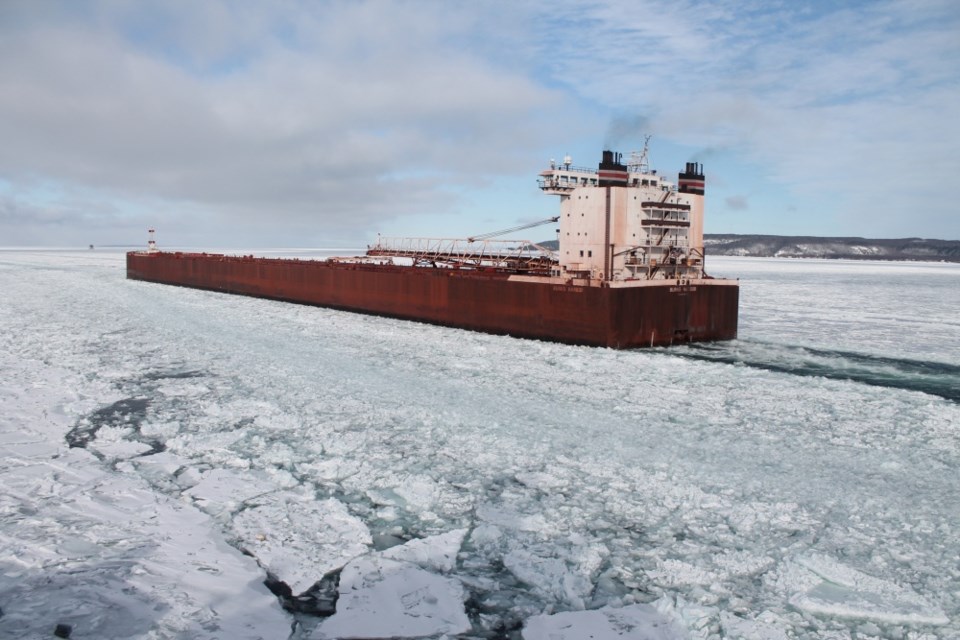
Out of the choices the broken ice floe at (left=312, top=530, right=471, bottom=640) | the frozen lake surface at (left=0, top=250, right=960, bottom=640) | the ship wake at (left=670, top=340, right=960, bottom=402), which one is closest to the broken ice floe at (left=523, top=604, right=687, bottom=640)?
the frozen lake surface at (left=0, top=250, right=960, bottom=640)

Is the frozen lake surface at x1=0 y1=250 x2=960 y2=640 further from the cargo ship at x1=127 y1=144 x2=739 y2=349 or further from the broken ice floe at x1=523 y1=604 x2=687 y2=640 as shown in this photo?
the cargo ship at x1=127 y1=144 x2=739 y2=349

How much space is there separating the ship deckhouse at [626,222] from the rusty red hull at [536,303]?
79 cm

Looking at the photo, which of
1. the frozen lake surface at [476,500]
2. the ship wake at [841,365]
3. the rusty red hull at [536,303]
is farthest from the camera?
the rusty red hull at [536,303]

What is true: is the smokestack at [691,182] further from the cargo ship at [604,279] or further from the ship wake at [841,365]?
the ship wake at [841,365]

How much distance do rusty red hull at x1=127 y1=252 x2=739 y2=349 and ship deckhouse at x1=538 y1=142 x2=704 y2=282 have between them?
79 cm

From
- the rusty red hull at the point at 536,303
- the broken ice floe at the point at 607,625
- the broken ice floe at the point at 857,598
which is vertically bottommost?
the broken ice floe at the point at 607,625

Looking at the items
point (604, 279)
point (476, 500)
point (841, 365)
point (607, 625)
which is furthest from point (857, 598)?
point (604, 279)

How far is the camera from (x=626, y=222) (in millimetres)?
16250

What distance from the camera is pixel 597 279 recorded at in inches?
594

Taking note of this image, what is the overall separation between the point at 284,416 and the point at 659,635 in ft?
19.0

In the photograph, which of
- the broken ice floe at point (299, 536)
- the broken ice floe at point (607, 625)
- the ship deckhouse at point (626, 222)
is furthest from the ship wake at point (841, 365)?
the broken ice floe at point (299, 536)

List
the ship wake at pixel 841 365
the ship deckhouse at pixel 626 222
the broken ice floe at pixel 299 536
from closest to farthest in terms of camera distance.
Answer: the broken ice floe at pixel 299 536, the ship wake at pixel 841 365, the ship deckhouse at pixel 626 222

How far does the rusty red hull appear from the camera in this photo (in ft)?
48.2

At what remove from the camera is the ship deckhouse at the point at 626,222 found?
16.0 meters
